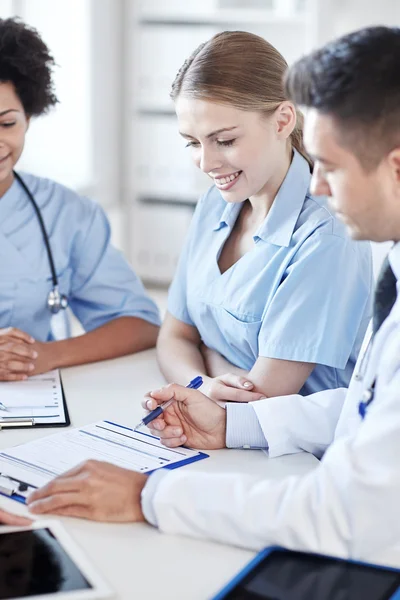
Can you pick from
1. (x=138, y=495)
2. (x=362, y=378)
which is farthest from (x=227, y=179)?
(x=138, y=495)

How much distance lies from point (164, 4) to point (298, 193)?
9.88 feet

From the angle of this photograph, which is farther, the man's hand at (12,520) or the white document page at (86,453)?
the white document page at (86,453)

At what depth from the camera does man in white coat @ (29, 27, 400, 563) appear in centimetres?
104

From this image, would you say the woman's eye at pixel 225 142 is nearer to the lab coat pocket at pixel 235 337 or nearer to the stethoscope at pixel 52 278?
the lab coat pocket at pixel 235 337

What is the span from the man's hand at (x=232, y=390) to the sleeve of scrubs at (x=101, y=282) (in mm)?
495

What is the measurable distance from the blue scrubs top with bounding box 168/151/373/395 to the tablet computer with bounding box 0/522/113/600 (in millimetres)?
612

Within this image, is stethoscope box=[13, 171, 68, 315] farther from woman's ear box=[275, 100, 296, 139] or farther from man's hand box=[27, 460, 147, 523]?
man's hand box=[27, 460, 147, 523]

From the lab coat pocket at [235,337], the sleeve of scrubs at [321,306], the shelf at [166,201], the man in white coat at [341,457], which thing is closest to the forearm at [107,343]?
the lab coat pocket at [235,337]

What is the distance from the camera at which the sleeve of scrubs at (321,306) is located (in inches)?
60.9

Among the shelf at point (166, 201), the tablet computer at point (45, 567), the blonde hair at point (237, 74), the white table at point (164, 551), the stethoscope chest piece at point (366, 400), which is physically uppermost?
the blonde hair at point (237, 74)

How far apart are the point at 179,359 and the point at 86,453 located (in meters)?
0.46

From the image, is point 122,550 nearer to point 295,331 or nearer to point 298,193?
point 295,331

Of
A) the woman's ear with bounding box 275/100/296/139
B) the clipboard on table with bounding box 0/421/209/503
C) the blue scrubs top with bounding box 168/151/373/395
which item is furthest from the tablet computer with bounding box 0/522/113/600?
the woman's ear with bounding box 275/100/296/139

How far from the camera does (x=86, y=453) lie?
1.34 m
